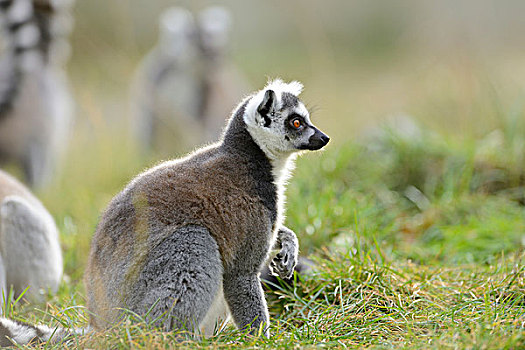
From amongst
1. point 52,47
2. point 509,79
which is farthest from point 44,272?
point 509,79

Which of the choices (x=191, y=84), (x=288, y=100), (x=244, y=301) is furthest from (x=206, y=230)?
(x=191, y=84)

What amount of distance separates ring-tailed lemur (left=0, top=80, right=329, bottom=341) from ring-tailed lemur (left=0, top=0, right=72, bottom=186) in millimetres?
4683

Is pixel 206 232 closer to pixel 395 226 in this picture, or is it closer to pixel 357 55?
pixel 395 226

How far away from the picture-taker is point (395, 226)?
5.31 metres

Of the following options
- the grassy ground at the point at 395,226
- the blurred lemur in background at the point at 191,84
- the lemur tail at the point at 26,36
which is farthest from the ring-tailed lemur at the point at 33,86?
the blurred lemur in background at the point at 191,84

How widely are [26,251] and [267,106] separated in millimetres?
2112

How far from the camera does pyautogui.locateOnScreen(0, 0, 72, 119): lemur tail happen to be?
280 inches

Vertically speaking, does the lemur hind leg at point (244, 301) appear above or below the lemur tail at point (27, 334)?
above

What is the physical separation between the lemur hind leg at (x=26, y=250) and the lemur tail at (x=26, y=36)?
11.2 feet

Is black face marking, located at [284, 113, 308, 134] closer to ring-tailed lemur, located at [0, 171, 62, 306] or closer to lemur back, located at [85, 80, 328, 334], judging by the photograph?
lemur back, located at [85, 80, 328, 334]

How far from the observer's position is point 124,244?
10.2 feet

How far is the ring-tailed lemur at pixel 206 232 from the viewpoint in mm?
3039

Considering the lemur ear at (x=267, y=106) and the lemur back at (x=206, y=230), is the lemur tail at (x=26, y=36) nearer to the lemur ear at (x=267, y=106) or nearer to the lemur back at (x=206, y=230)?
the lemur back at (x=206, y=230)

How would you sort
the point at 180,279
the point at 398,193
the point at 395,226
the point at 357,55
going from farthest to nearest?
the point at 357,55, the point at 398,193, the point at 395,226, the point at 180,279
